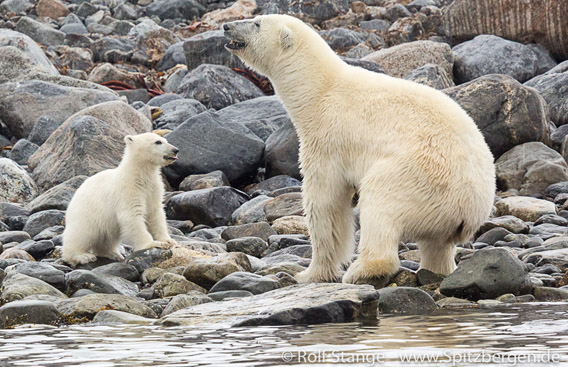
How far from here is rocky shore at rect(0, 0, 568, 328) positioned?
647 centimetres

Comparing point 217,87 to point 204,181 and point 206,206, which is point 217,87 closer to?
point 204,181

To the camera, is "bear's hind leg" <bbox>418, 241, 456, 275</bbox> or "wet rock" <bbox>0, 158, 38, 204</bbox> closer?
"bear's hind leg" <bbox>418, 241, 456, 275</bbox>

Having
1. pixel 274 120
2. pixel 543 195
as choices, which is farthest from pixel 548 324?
pixel 274 120

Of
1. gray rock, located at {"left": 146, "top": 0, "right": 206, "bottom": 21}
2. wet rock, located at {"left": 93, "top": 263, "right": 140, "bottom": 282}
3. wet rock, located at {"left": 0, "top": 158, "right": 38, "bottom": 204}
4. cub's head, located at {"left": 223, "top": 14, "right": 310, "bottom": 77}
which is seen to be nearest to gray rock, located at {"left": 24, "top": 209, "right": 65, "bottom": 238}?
wet rock, located at {"left": 0, "top": 158, "right": 38, "bottom": 204}

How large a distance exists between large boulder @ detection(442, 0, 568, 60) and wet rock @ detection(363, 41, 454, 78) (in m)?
2.47

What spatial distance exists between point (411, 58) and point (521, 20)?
3.72m

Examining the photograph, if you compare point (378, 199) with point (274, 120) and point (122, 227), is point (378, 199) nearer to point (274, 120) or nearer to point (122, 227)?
point (122, 227)

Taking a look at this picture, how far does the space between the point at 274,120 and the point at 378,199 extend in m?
9.16

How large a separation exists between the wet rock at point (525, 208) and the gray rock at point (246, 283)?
467 cm

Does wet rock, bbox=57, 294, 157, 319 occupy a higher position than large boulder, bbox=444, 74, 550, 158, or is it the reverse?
large boulder, bbox=444, 74, 550, 158

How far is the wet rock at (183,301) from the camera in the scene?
652cm

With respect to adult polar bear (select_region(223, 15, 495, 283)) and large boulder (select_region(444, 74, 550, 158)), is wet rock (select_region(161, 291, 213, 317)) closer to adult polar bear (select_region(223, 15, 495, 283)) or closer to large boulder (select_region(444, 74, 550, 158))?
adult polar bear (select_region(223, 15, 495, 283))

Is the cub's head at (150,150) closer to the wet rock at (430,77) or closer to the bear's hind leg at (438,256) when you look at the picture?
the bear's hind leg at (438,256)

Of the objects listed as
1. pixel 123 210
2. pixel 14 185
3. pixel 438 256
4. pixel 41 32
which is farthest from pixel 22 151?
pixel 41 32
